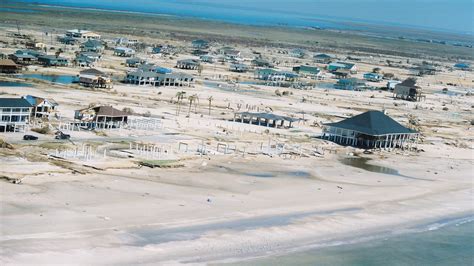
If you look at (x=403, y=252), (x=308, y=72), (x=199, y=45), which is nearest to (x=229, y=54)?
(x=199, y=45)

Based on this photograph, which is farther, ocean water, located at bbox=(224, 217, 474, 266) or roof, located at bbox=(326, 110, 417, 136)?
roof, located at bbox=(326, 110, 417, 136)

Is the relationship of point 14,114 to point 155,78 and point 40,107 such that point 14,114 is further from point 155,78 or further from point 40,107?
point 155,78

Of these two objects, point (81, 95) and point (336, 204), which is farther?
point (81, 95)

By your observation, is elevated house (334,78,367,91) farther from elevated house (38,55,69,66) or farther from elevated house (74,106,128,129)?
elevated house (74,106,128,129)

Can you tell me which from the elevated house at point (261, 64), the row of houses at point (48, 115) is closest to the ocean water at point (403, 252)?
the row of houses at point (48, 115)

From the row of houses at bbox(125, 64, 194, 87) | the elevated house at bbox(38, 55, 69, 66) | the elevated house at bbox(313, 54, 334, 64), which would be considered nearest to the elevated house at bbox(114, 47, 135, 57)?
the elevated house at bbox(38, 55, 69, 66)

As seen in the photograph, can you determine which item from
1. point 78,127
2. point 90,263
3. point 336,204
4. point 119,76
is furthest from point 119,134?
point 119,76

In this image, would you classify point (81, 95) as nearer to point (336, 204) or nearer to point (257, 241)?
point (336, 204)
